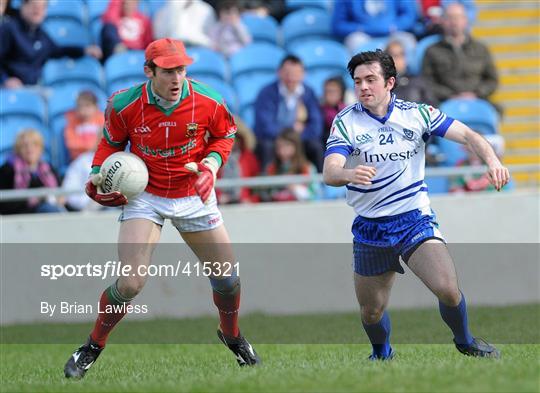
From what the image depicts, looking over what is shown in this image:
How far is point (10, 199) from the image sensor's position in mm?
12805

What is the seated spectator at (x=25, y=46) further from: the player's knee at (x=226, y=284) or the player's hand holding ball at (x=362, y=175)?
the player's hand holding ball at (x=362, y=175)

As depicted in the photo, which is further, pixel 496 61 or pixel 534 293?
pixel 496 61

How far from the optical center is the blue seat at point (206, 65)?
15.6 meters

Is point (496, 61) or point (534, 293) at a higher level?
point (496, 61)

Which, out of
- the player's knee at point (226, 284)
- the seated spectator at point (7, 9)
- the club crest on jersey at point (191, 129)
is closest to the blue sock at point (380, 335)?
the player's knee at point (226, 284)

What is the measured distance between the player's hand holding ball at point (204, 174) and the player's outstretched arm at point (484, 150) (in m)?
1.69

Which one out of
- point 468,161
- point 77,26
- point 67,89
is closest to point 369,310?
point 468,161

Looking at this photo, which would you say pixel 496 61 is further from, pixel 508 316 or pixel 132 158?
pixel 132 158

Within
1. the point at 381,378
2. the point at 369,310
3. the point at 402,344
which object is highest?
the point at 381,378

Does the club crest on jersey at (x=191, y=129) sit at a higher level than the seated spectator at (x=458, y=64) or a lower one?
higher

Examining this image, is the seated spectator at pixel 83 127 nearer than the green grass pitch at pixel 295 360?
No

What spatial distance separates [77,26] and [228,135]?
26.0ft

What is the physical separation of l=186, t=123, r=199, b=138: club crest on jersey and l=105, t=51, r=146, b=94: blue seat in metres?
6.92
